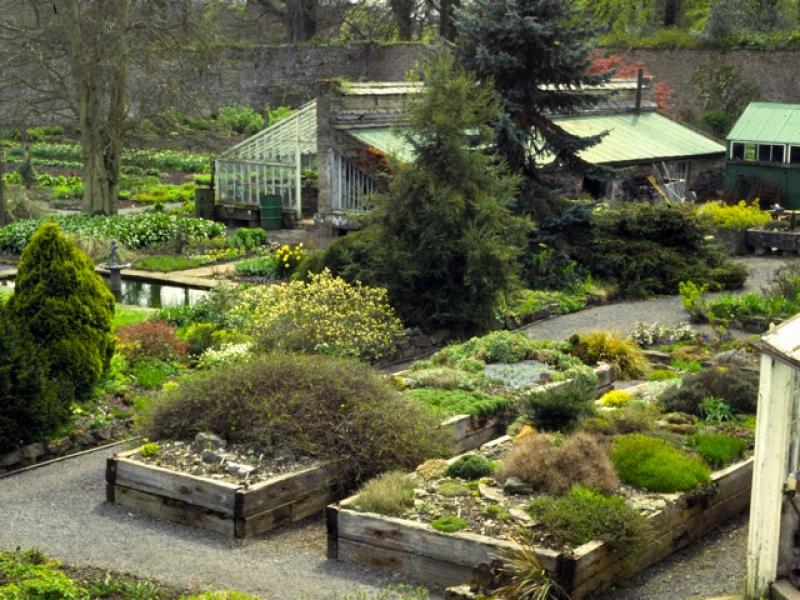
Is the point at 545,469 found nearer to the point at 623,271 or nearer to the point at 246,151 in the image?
the point at 623,271

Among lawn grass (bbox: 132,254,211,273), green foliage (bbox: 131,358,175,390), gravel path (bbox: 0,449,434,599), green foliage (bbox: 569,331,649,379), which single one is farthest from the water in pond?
gravel path (bbox: 0,449,434,599)

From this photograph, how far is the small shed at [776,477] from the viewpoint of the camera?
394 inches

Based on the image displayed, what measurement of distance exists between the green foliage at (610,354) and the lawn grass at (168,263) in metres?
10.8

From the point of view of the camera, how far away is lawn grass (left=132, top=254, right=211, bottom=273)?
87.6 feet

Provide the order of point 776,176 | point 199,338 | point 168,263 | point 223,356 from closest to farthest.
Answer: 1. point 223,356
2. point 199,338
3. point 168,263
4. point 776,176

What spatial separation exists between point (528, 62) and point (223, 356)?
407 inches

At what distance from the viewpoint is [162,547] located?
12250mm

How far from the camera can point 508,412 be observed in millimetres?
15469

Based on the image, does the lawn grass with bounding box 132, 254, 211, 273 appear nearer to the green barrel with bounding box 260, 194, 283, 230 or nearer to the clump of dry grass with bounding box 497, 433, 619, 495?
the green barrel with bounding box 260, 194, 283, 230

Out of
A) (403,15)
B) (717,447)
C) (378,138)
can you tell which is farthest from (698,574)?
(403,15)

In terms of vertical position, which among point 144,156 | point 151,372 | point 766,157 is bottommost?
point 151,372

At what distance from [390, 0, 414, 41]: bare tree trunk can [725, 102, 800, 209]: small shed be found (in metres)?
23.5

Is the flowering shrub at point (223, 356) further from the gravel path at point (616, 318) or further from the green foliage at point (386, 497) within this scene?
the green foliage at point (386, 497)

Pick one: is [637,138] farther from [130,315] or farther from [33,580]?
[33,580]
